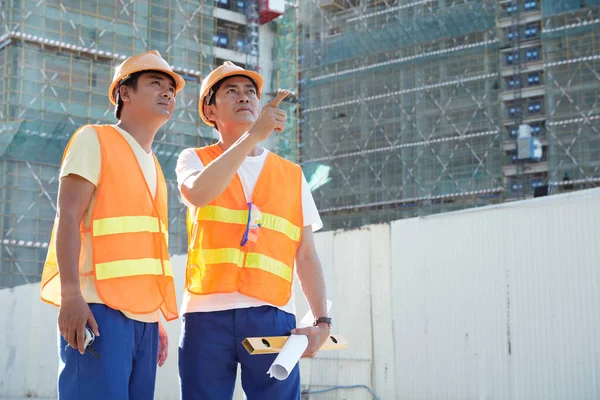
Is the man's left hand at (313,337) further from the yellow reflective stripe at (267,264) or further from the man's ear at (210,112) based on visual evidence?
the man's ear at (210,112)

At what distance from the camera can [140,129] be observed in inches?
114

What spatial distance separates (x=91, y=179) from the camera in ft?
8.60

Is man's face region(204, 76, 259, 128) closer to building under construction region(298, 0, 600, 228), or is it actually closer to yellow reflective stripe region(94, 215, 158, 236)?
yellow reflective stripe region(94, 215, 158, 236)

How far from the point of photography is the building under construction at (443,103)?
30.0m

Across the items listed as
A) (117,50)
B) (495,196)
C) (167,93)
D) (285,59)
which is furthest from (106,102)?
(167,93)

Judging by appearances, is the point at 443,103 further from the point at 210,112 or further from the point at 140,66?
the point at 140,66

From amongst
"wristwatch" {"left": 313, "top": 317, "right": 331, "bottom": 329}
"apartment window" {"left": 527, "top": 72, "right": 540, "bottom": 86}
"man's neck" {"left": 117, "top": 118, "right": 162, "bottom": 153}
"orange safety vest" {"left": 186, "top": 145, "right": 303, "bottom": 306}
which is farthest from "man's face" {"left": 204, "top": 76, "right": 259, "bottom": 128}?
"apartment window" {"left": 527, "top": 72, "right": 540, "bottom": 86}

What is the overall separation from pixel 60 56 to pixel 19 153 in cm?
318

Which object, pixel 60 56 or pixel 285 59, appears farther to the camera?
pixel 285 59

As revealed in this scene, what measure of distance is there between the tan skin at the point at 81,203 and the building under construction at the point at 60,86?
69.2 ft

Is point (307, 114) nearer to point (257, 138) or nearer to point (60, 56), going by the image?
point (60, 56)

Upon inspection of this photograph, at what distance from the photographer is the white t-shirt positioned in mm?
2752

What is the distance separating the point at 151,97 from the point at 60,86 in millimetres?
22899

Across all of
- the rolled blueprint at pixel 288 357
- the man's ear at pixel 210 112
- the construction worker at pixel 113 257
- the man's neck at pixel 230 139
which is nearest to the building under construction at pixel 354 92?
the man's ear at pixel 210 112
